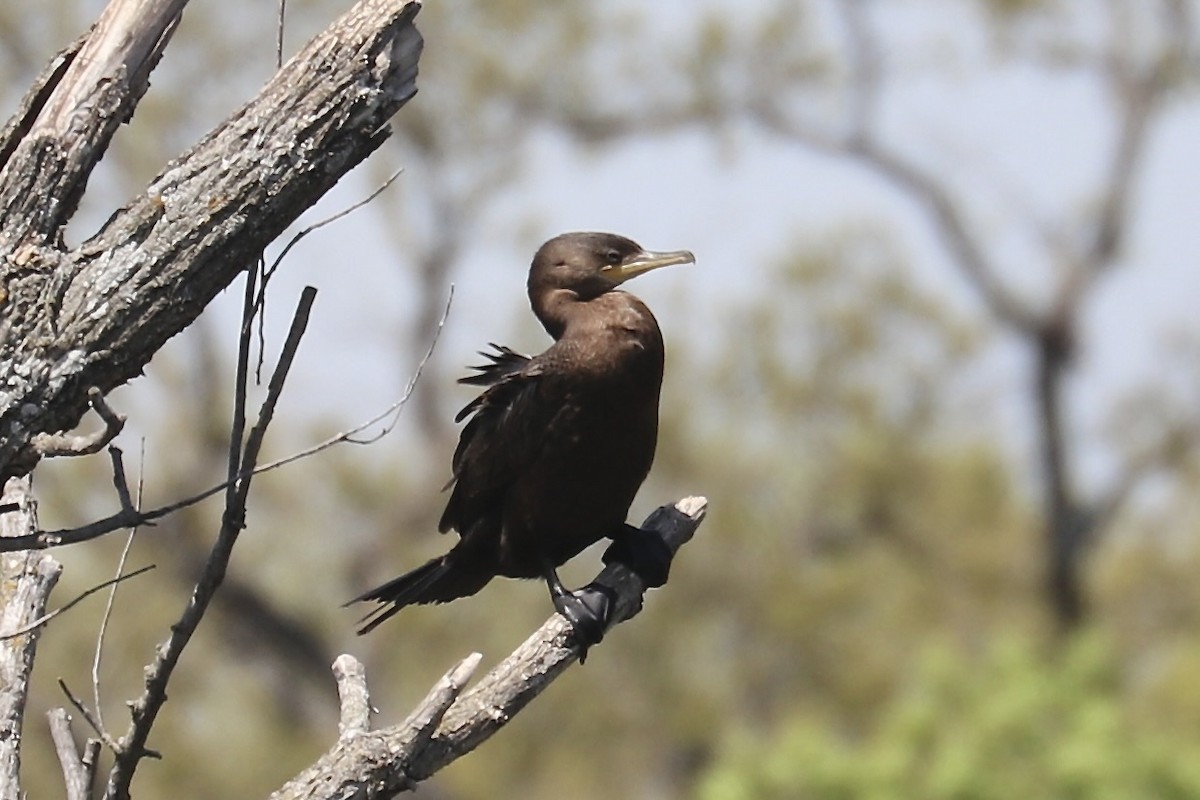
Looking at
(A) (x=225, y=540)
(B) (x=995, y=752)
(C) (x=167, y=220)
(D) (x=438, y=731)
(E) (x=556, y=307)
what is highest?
(B) (x=995, y=752)

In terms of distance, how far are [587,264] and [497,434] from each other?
0.51 metres

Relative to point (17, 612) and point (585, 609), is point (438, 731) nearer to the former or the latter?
point (585, 609)

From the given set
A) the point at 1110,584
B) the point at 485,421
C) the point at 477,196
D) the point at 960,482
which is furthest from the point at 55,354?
the point at 1110,584

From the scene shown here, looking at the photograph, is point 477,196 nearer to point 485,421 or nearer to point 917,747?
point 917,747

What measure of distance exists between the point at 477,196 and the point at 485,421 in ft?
42.0

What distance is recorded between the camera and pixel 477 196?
16875mm

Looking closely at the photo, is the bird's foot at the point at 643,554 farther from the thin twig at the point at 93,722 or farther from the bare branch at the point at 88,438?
the bare branch at the point at 88,438

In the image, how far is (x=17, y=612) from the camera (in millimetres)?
3299

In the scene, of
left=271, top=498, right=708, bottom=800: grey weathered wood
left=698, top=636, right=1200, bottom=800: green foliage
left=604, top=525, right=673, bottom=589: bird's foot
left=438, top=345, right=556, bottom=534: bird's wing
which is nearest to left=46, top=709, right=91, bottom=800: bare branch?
left=271, top=498, right=708, bottom=800: grey weathered wood

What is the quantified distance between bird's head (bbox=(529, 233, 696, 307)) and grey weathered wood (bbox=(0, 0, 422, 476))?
170 cm

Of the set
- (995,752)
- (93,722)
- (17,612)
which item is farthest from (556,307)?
(995,752)

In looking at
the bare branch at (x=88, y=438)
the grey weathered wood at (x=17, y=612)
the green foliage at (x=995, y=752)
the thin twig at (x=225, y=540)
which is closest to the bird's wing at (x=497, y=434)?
the grey weathered wood at (x=17, y=612)

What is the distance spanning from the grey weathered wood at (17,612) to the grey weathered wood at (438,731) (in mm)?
495

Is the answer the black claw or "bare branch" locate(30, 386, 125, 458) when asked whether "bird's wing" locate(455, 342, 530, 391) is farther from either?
"bare branch" locate(30, 386, 125, 458)
